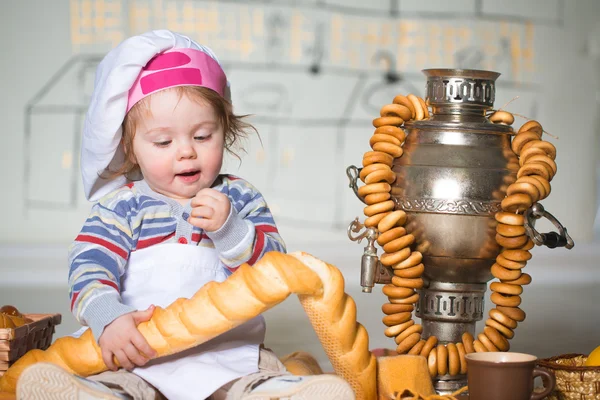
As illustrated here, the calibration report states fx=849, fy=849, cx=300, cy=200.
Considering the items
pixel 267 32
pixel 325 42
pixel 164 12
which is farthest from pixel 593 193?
pixel 164 12

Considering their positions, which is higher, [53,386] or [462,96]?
[462,96]

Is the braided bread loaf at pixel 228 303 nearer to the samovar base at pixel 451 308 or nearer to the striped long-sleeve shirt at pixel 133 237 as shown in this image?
the striped long-sleeve shirt at pixel 133 237

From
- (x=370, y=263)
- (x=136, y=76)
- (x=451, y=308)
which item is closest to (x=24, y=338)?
(x=136, y=76)

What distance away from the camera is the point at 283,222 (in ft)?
13.6

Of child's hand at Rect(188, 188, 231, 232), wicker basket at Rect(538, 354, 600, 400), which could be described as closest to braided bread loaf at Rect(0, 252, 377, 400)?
child's hand at Rect(188, 188, 231, 232)

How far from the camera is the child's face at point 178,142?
4.42 ft

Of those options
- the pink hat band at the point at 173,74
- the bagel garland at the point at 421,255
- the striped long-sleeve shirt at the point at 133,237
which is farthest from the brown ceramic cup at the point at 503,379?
the pink hat band at the point at 173,74

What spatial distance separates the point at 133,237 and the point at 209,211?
164 millimetres

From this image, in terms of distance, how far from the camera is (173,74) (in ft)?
4.45

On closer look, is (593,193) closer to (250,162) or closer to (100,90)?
(250,162)

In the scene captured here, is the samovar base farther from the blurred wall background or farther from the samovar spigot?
the blurred wall background

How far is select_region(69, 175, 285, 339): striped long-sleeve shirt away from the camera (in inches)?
50.1

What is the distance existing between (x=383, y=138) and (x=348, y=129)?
107 inches

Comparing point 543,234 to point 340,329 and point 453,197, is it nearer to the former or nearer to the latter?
point 453,197
